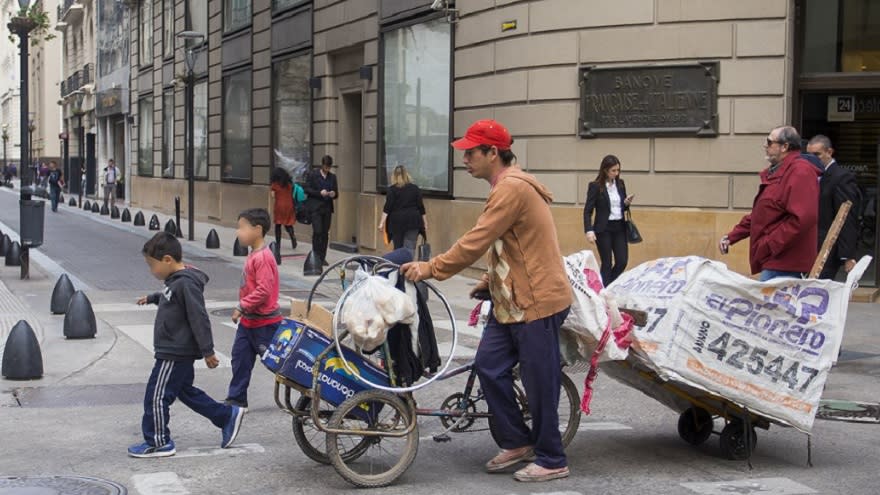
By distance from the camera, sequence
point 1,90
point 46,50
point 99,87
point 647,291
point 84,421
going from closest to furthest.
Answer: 1. point 647,291
2. point 84,421
3. point 99,87
4. point 46,50
5. point 1,90

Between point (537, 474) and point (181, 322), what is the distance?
2.26 meters

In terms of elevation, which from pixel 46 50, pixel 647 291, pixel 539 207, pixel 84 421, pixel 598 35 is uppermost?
pixel 46 50

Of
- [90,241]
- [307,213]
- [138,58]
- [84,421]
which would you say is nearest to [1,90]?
[138,58]

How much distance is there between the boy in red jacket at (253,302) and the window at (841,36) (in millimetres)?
9822

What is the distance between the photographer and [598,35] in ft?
51.1

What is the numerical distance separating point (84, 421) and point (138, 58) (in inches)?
1555

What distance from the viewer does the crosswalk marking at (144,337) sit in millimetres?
10312

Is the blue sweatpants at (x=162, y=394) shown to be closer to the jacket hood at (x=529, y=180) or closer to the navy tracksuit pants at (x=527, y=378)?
the navy tracksuit pants at (x=527, y=378)

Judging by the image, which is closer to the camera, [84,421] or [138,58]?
[84,421]

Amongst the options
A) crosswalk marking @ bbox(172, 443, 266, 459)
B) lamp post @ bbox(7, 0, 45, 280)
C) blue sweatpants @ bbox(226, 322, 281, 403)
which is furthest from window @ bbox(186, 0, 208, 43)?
crosswalk marking @ bbox(172, 443, 266, 459)

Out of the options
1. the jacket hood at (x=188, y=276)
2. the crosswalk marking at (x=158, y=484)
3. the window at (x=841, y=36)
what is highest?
the window at (x=841, y=36)

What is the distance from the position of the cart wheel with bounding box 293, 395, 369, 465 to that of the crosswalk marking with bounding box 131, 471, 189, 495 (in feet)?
2.37

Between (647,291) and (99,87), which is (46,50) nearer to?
(99,87)

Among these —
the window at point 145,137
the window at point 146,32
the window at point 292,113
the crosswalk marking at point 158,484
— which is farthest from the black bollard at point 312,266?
the window at point 146,32
